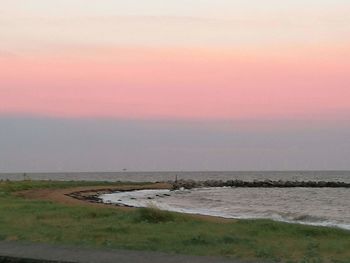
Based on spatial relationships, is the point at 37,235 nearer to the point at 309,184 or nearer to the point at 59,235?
the point at 59,235

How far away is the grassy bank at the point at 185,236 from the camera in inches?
426

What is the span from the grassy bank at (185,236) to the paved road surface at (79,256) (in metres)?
1.51

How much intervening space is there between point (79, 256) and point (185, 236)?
5382mm

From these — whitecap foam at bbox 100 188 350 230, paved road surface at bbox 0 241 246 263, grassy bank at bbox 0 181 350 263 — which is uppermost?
paved road surface at bbox 0 241 246 263

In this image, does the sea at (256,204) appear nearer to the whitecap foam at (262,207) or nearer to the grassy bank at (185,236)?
the whitecap foam at (262,207)

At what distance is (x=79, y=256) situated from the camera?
8.02 m

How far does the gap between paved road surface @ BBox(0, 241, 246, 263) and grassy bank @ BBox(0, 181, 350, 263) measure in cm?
151

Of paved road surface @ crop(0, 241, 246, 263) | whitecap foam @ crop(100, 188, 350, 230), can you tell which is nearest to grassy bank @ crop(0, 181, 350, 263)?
paved road surface @ crop(0, 241, 246, 263)

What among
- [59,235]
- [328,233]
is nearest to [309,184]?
[328,233]

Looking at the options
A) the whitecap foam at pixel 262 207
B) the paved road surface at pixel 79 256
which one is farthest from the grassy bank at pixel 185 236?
the whitecap foam at pixel 262 207

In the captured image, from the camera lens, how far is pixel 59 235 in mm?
12891

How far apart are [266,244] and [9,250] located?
20.8 ft

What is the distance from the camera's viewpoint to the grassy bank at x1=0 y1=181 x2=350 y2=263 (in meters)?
10.8

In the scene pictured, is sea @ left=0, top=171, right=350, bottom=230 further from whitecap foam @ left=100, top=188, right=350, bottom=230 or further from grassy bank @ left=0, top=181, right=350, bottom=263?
grassy bank @ left=0, top=181, right=350, bottom=263
